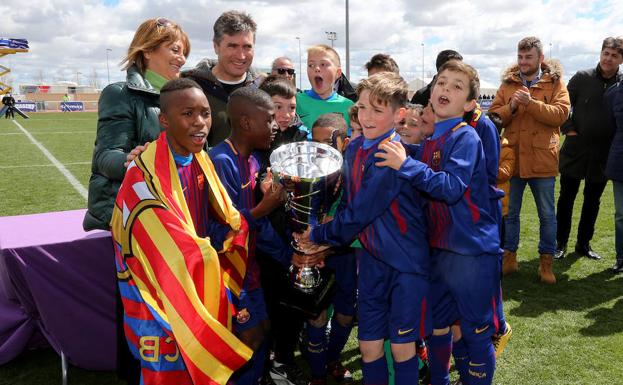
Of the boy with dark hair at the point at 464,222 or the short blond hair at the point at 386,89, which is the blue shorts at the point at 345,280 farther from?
the short blond hair at the point at 386,89

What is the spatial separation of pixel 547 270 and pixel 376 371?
9.28 feet

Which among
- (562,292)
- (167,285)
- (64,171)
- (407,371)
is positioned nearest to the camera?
(167,285)

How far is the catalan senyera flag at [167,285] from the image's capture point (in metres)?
1.80

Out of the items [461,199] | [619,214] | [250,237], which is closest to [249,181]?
[250,237]

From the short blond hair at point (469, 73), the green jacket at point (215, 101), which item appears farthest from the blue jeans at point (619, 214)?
the green jacket at point (215, 101)

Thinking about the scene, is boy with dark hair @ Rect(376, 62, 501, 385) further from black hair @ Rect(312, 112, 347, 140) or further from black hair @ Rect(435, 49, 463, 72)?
black hair @ Rect(435, 49, 463, 72)

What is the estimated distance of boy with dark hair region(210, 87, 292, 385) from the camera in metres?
2.35

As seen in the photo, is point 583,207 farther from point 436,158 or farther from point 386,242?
point 386,242

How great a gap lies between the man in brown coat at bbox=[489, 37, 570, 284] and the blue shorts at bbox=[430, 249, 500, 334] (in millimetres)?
2307

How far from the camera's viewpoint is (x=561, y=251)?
5.29 meters

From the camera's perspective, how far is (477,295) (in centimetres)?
237

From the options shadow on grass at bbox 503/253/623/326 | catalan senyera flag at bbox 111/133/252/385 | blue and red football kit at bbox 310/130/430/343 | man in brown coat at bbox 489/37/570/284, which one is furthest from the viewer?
man in brown coat at bbox 489/37/570/284

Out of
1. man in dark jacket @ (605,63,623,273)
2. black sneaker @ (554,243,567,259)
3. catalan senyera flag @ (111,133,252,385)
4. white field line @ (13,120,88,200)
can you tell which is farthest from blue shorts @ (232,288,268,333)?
white field line @ (13,120,88,200)

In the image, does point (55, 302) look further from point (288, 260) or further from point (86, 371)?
point (288, 260)
